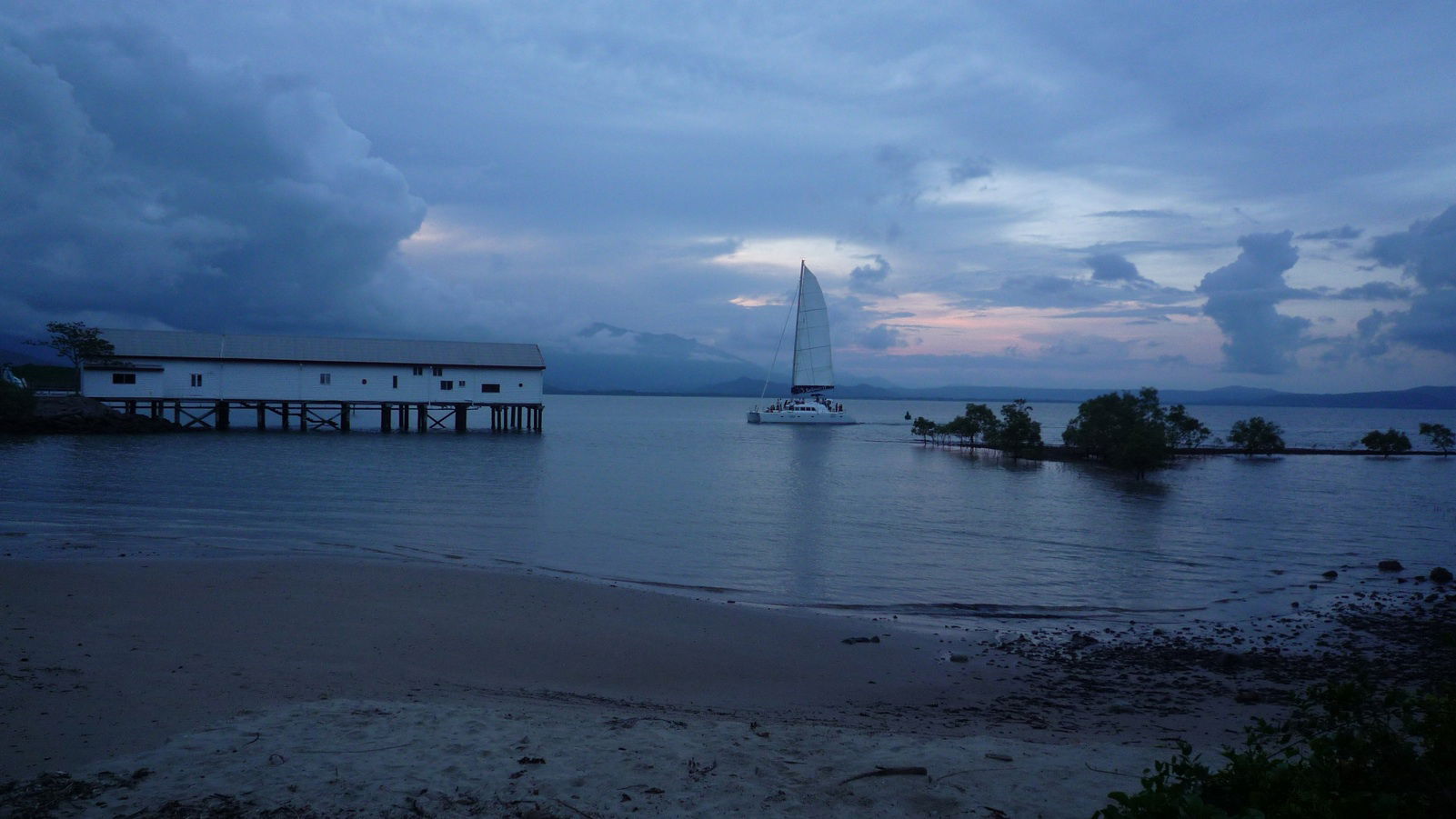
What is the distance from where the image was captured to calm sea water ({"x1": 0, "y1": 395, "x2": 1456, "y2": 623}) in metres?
15.2

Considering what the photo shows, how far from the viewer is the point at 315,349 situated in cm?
5478

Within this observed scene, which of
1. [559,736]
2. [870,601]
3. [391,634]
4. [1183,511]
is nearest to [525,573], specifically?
[391,634]

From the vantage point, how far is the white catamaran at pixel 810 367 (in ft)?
267

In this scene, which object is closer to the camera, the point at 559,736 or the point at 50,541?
the point at 559,736

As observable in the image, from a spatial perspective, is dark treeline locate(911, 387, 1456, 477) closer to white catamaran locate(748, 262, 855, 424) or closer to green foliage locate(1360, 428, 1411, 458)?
green foliage locate(1360, 428, 1411, 458)

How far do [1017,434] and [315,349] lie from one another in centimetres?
4612

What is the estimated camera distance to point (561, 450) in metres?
49.1

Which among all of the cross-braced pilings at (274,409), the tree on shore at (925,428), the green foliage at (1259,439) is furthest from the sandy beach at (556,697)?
the tree on shore at (925,428)

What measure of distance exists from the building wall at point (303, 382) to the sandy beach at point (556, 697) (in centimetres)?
4396

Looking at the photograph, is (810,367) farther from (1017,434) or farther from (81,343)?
(81,343)

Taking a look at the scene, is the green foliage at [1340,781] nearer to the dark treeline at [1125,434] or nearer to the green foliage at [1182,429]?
the dark treeline at [1125,434]

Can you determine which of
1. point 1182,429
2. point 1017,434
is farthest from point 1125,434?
point 1182,429

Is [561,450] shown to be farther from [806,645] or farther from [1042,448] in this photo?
[806,645]

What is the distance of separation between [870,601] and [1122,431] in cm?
3718
